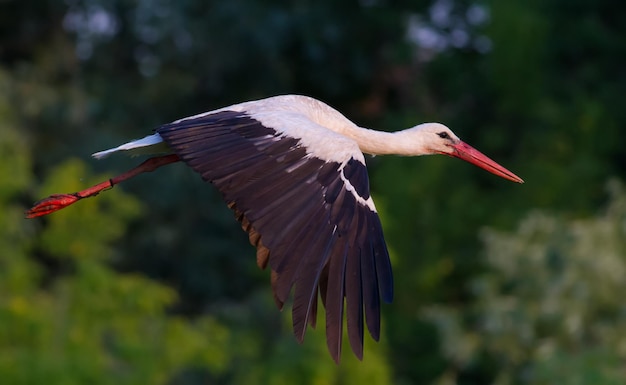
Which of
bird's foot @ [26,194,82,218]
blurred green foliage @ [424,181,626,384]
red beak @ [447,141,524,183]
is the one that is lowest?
blurred green foliage @ [424,181,626,384]

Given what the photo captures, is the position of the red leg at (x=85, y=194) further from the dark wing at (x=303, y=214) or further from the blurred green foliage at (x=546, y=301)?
the blurred green foliage at (x=546, y=301)

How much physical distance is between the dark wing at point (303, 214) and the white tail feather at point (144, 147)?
0.48m

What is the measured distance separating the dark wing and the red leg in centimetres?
90

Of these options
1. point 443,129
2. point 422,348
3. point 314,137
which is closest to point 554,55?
point 422,348

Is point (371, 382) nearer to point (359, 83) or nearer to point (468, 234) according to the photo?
point (468, 234)

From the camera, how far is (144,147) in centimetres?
970

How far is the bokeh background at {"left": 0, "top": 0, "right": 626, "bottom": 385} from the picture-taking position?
18.5 meters

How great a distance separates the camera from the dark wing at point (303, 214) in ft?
25.8

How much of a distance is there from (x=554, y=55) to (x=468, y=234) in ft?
17.3

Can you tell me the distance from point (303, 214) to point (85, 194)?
198cm

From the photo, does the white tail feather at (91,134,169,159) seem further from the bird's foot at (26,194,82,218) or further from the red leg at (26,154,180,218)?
the bird's foot at (26,194,82,218)

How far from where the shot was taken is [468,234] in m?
25.3

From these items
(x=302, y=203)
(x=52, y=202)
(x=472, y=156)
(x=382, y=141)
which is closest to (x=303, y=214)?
(x=302, y=203)

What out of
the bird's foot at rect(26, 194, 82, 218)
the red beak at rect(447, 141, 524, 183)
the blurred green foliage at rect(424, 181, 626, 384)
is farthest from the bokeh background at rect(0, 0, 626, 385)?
the bird's foot at rect(26, 194, 82, 218)
